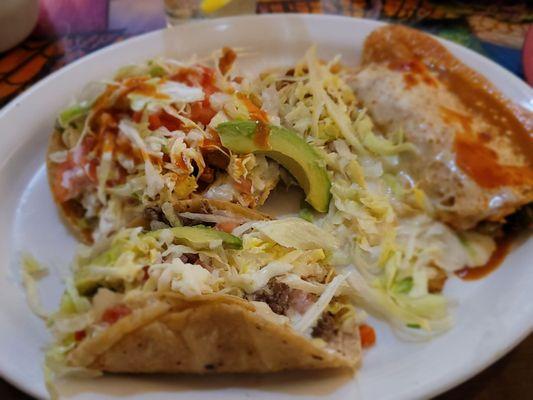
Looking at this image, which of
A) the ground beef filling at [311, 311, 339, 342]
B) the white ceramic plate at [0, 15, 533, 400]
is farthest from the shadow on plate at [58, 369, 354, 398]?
the ground beef filling at [311, 311, 339, 342]

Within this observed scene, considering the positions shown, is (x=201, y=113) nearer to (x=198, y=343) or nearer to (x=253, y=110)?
(x=253, y=110)

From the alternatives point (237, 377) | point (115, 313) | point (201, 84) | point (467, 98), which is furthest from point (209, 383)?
point (467, 98)

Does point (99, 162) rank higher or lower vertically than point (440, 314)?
higher

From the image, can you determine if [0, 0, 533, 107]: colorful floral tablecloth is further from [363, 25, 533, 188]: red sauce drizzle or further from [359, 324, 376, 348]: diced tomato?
[359, 324, 376, 348]: diced tomato

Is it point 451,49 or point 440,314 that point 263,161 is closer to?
point 440,314

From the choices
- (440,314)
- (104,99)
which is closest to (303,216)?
(440,314)

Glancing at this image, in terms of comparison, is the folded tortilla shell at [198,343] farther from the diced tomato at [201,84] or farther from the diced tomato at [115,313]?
the diced tomato at [201,84]
